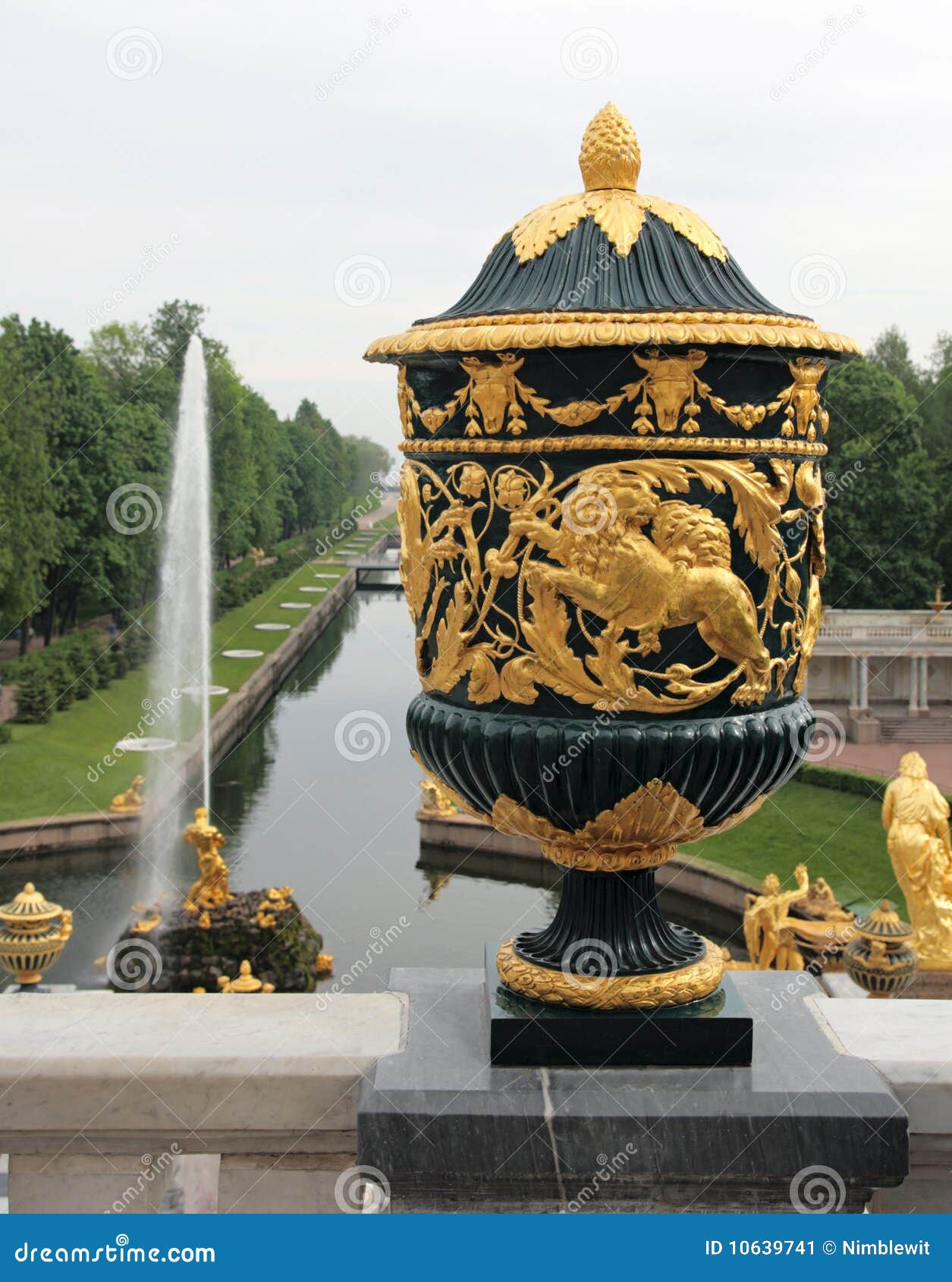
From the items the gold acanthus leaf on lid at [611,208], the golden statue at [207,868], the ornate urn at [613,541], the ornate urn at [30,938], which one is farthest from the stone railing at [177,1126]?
the golden statue at [207,868]

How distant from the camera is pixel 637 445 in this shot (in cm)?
326

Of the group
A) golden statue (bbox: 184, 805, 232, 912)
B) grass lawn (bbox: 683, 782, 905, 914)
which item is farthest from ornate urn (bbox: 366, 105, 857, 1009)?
grass lawn (bbox: 683, 782, 905, 914)

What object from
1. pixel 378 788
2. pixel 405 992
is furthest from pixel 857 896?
pixel 405 992

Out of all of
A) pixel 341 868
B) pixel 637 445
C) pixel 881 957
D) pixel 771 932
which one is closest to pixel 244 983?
pixel 771 932

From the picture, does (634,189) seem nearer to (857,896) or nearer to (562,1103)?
(562,1103)

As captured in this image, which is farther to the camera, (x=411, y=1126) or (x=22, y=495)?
(x=22, y=495)

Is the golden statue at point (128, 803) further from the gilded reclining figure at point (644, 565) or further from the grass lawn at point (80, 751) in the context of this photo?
the gilded reclining figure at point (644, 565)

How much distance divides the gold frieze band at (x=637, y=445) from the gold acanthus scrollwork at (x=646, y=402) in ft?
0.07

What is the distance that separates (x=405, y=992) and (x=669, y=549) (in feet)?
4.37

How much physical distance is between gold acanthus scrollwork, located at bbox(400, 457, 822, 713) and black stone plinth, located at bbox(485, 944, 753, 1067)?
717 millimetres

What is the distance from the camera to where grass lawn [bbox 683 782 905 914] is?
18.4 m

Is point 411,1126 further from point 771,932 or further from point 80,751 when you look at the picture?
point 80,751

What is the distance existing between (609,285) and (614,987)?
1575 millimetres

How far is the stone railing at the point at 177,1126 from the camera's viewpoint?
3277mm
